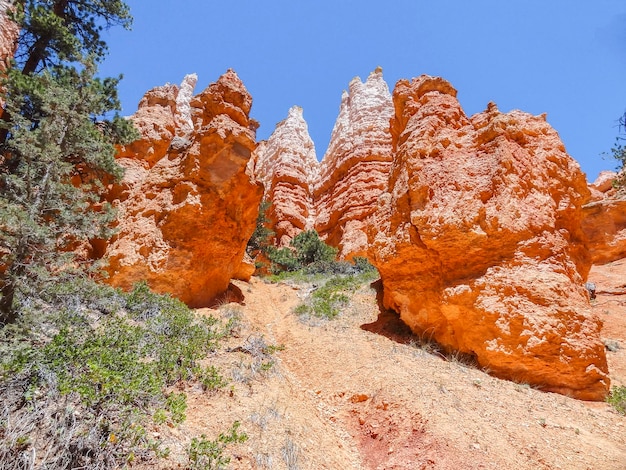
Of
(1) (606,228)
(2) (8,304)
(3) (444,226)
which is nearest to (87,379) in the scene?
(2) (8,304)

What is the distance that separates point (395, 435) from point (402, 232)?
473cm

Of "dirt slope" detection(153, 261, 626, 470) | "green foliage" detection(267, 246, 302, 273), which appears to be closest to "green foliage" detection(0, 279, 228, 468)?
"dirt slope" detection(153, 261, 626, 470)

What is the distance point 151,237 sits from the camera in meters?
8.95

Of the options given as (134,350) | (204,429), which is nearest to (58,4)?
(134,350)

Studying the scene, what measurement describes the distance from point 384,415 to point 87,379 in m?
3.72

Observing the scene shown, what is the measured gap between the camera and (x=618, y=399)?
18.7 ft

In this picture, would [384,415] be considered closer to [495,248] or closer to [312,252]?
[495,248]

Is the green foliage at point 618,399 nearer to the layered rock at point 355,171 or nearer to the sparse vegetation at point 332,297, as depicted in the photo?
the sparse vegetation at point 332,297

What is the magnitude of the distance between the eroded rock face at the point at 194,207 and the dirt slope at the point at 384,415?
281 cm

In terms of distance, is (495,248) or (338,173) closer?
(495,248)

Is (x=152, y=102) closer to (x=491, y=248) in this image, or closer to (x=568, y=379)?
(x=491, y=248)

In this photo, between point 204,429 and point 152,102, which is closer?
point 204,429

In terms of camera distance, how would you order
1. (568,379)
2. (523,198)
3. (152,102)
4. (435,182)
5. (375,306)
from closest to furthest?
(568,379)
(523,198)
(435,182)
(375,306)
(152,102)

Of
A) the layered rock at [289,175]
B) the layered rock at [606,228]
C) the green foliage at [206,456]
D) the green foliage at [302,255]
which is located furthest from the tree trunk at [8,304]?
the layered rock at [289,175]
